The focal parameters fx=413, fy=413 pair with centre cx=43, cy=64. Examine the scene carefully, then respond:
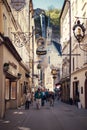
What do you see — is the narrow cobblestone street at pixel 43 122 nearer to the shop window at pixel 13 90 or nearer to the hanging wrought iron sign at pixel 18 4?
the hanging wrought iron sign at pixel 18 4

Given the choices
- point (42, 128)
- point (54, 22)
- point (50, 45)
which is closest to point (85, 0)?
point (42, 128)

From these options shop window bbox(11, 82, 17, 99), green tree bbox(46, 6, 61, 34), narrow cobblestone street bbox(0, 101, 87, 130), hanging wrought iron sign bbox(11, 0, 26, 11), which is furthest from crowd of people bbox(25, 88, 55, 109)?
green tree bbox(46, 6, 61, 34)

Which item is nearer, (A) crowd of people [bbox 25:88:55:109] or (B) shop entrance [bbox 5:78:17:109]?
(B) shop entrance [bbox 5:78:17:109]

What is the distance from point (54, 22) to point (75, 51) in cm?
6701

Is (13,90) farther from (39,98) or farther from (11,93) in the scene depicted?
(39,98)

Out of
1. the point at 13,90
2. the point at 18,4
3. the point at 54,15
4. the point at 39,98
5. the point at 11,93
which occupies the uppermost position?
the point at 54,15

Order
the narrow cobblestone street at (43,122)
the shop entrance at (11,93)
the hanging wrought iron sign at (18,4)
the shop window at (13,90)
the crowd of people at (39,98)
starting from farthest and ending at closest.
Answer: the shop window at (13,90)
the crowd of people at (39,98)
the shop entrance at (11,93)
the hanging wrought iron sign at (18,4)
the narrow cobblestone street at (43,122)

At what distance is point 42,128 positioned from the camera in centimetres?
1794

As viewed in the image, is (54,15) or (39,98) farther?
(54,15)

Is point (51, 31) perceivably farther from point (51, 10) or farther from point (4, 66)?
point (4, 66)

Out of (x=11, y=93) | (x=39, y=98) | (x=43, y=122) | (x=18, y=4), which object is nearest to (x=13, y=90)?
(x=11, y=93)

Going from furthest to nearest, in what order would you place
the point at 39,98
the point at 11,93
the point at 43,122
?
the point at 39,98
the point at 11,93
the point at 43,122

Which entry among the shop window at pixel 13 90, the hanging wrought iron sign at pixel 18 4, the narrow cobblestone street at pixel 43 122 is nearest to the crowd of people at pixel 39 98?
the shop window at pixel 13 90

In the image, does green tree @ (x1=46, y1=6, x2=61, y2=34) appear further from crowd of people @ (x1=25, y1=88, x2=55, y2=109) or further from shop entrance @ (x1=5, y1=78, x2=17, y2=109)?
shop entrance @ (x1=5, y1=78, x2=17, y2=109)
